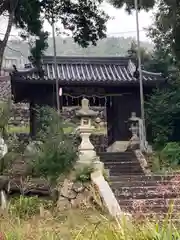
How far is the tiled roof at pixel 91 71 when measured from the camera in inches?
669

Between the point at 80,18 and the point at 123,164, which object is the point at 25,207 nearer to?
the point at 123,164

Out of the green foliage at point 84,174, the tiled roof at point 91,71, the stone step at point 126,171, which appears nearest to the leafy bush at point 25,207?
the green foliage at point 84,174

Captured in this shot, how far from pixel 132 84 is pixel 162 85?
4.94 ft

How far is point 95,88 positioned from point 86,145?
709 centimetres

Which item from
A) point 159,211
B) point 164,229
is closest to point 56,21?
point 159,211

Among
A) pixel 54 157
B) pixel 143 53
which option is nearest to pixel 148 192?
pixel 54 157

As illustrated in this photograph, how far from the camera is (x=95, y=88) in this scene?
17.7 m

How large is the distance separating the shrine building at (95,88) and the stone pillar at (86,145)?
214 inches

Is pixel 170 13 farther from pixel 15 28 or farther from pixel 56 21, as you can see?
pixel 15 28

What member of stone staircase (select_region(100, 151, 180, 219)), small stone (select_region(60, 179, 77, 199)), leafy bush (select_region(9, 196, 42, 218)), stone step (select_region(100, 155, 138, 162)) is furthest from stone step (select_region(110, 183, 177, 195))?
stone step (select_region(100, 155, 138, 162))

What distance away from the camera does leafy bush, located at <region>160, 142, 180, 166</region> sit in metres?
13.4

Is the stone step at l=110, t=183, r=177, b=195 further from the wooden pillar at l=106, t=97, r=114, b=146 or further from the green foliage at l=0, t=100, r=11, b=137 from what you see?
the wooden pillar at l=106, t=97, r=114, b=146

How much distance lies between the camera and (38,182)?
10102 mm

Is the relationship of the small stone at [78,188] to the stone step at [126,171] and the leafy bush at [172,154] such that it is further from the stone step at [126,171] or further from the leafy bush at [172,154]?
the leafy bush at [172,154]
